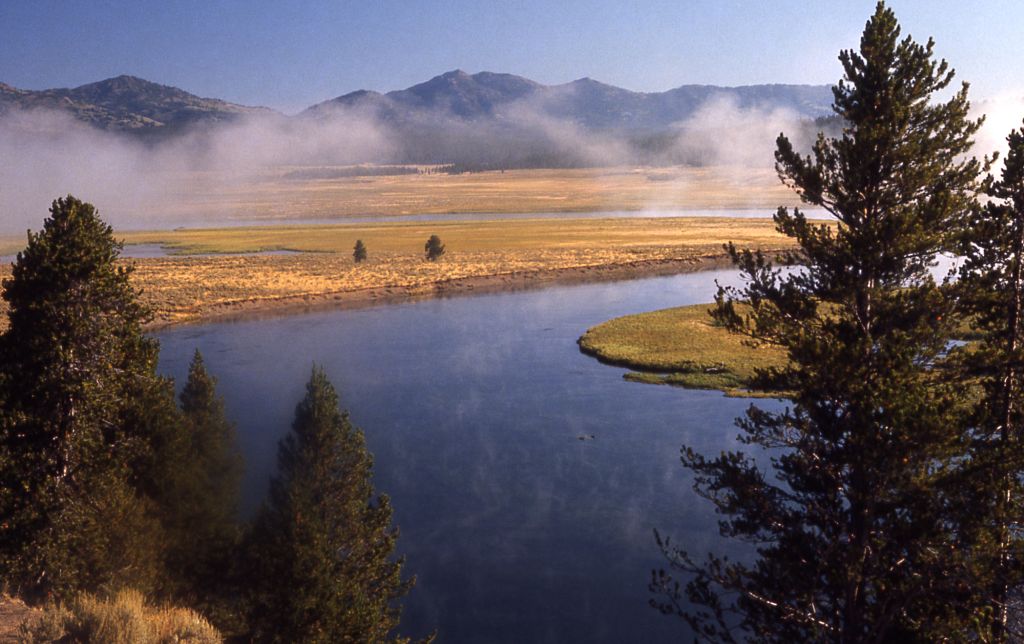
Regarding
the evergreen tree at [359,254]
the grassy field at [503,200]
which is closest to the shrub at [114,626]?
the evergreen tree at [359,254]

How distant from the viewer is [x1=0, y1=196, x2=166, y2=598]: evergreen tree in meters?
11.2

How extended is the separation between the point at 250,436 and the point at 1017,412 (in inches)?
787

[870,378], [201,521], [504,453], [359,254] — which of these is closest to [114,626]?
[201,521]

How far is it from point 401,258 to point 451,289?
14.7 meters

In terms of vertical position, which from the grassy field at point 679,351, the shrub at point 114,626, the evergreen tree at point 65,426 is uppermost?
the evergreen tree at point 65,426

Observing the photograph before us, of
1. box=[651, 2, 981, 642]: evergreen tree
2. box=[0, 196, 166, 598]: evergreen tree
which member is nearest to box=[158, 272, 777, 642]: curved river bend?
box=[0, 196, 166, 598]: evergreen tree

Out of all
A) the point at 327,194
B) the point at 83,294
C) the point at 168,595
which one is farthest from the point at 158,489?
the point at 327,194

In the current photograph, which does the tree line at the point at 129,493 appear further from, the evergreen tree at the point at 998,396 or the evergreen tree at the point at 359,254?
the evergreen tree at the point at 359,254

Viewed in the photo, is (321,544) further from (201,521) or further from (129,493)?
(129,493)

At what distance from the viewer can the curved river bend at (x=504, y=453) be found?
54.9 ft

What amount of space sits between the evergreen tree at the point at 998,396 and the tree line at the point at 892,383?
28 mm

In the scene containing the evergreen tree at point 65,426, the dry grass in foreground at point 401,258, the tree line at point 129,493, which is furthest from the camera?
A: the dry grass in foreground at point 401,258

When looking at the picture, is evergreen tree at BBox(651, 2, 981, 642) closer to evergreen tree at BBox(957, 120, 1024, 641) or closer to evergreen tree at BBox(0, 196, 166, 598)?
evergreen tree at BBox(957, 120, 1024, 641)

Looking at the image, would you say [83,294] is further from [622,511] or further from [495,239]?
[495,239]
